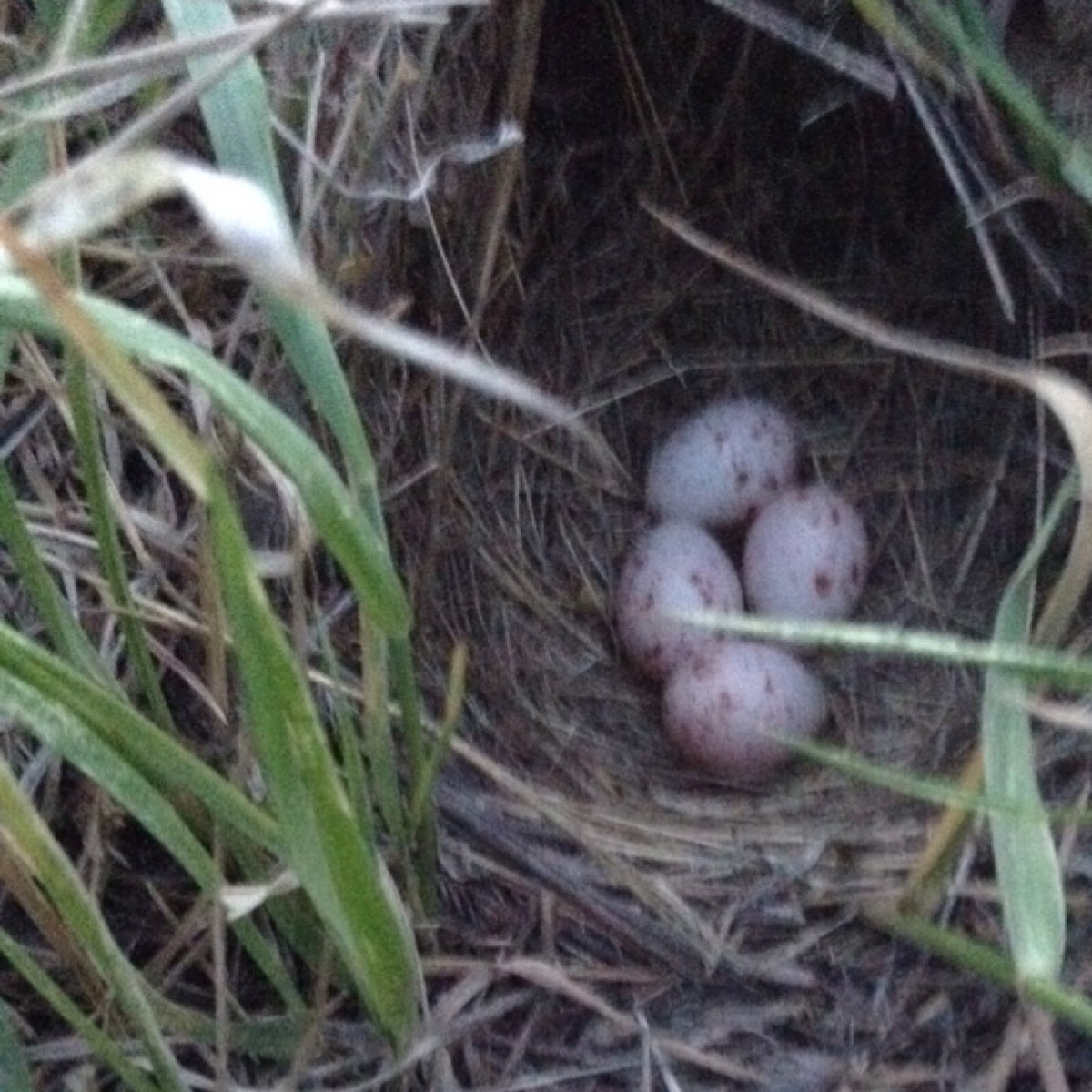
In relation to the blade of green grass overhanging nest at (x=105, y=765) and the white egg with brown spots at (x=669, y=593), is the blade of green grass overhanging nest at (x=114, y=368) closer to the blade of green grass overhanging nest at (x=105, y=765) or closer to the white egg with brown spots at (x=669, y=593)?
the blade of green grass overhanging nest at (x=105, y=765)

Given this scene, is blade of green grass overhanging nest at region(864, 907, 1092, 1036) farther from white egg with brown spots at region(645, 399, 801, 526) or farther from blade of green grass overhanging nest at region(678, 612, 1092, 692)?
white egg with brown spots at region(645, 399, 801, 526)

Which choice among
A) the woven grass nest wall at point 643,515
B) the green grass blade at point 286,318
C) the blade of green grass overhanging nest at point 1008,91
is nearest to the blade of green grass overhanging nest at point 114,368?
the green grass blade at point 286,318

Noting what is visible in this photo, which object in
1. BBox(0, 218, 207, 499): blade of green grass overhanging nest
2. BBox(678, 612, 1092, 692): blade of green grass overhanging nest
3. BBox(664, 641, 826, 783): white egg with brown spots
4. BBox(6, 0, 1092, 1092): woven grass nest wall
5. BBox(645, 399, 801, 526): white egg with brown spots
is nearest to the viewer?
BBox(0, 218, 207, 499): blade of green grass overhanging nest

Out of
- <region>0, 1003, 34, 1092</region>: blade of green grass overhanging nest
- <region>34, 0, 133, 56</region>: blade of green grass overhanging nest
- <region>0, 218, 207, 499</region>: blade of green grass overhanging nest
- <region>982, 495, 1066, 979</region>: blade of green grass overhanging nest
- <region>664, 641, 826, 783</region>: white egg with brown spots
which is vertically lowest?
<region>664, 641, 826, 783</region>: white egg with brown spots

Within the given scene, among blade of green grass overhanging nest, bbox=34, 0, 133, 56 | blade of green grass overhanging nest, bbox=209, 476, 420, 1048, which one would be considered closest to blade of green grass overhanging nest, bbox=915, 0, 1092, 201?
blade of green grass overhanging nest, bbox=34, 0, 133, 56

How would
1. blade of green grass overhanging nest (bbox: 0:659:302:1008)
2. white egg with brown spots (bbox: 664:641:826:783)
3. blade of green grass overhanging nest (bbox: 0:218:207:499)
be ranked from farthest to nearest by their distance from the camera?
white egg with brown spots (bbox: 664:641:826:783) → blade of green grass overhanging nest (bbox: 0:659:302:1008) → blade of green grass overhanging nest (bbox: 0:218:207:499)

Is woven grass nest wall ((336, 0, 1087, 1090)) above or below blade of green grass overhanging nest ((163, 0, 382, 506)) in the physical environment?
below

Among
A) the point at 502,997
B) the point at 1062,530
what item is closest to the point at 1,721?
the point at 502,997
